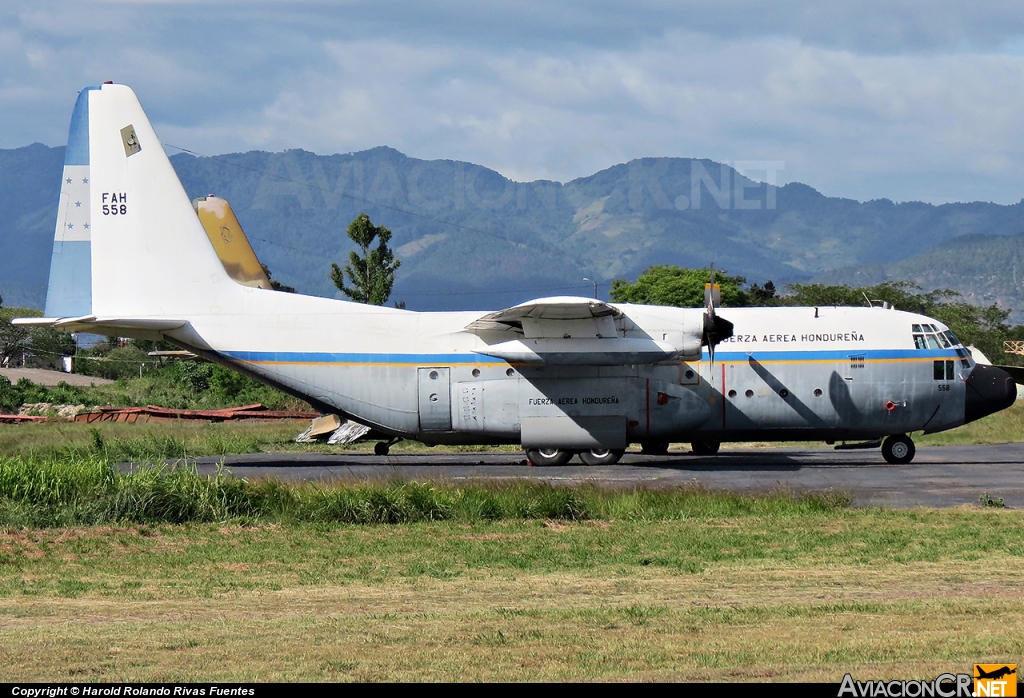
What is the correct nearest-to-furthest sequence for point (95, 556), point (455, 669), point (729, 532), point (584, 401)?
point (455, 669), point (95, 556), point (729, 532), point (584, 401)

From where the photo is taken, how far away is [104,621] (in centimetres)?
1094

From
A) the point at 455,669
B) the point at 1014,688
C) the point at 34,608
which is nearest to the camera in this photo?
the point at 1014,688

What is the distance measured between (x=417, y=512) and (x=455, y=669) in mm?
9698

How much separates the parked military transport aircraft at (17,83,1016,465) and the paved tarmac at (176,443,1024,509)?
103 centimetres

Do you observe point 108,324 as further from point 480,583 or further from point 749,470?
point 480,583

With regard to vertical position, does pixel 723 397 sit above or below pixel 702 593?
above

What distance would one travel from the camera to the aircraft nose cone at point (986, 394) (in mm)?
28438

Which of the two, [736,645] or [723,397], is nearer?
[736,645]

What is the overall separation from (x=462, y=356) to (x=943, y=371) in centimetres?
1214

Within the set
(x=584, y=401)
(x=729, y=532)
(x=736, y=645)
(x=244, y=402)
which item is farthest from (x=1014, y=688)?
(x=244, y=402)

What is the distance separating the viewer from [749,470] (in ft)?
87.9

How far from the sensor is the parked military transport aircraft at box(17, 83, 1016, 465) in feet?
91.7

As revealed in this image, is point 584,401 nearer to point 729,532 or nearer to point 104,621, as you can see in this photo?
point 729,532

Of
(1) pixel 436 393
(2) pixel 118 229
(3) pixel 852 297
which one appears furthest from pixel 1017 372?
(3) pixel 852 297
